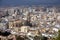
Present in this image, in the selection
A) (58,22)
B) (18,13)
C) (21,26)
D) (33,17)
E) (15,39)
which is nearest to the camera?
(15,39)

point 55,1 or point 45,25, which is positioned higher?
point 55,1

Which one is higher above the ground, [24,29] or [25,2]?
[25,2]

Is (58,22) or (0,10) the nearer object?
(58,22)

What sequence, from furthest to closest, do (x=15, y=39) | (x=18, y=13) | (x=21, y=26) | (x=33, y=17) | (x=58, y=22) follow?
(x=18, y=13), (x=33, y=17), (x=58, y=22), (x=21, y=26), (x=15, y=39)

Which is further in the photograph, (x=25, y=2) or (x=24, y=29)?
(x=25, y=2)

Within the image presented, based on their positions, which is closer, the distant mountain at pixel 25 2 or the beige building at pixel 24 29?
the beige building at pixel 24 29

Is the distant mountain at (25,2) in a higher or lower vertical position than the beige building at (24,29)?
higher

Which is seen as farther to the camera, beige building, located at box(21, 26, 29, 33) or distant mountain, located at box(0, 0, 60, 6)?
distant mountain, located at box(0, 0, 60, 6)

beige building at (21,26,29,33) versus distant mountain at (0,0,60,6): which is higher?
distant mountain at (0,0,60,6)

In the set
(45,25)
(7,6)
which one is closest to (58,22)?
(45,25)

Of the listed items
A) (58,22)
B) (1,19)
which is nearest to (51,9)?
(58,22)

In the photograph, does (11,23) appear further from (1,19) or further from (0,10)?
(0,10)
